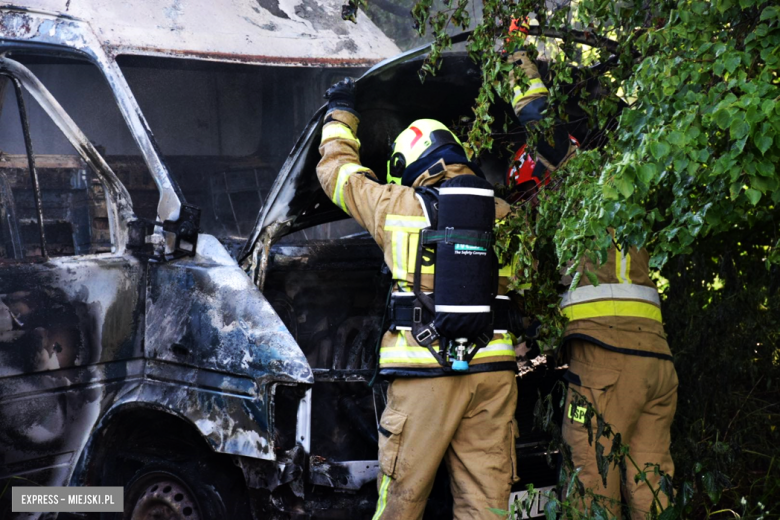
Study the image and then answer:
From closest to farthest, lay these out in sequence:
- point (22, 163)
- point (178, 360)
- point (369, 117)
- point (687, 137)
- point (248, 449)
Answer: point (687, 137), point (248, 449), point (178, 360), point (22, 163), point (369, 117)

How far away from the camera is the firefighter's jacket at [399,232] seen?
3.09 metres

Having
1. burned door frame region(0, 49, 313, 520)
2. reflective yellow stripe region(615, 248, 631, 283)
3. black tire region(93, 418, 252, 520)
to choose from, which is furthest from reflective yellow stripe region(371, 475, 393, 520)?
reflective yellow stripe region(615, 248, 631, 283)

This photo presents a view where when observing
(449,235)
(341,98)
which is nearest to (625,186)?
(449,235)

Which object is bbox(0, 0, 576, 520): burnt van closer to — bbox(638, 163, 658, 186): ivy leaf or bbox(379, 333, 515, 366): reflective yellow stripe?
bbox(379, 333, 515, 366): reflective yellow stripe

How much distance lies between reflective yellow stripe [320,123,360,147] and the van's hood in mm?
120

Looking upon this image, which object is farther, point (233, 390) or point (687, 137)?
point (233, 390)

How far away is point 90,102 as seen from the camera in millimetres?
5035

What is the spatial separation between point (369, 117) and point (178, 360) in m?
1.45

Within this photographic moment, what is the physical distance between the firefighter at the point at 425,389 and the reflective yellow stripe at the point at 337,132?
0.48 feet

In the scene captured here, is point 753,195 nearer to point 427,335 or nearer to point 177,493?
point 427,335

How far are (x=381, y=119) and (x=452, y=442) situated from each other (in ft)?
5.39

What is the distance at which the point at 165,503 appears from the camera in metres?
3.34

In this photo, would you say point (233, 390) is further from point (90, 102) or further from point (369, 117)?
point (90, 102)

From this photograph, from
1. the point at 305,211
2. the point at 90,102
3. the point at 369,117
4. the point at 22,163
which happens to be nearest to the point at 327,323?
the point at 305,211
